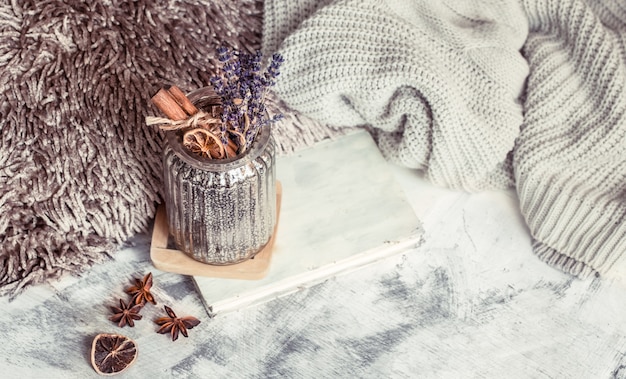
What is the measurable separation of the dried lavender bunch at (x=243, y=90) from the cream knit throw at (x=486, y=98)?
0.63ft

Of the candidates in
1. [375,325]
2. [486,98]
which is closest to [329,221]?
[375,325]

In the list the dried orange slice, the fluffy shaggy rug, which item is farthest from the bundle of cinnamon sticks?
the fluffy shaggy rug

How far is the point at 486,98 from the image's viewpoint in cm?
87

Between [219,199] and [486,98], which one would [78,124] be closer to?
[219,199]

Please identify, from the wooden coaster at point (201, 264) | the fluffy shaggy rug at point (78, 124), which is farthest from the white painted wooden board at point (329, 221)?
the fluffy shaggy rug at point (78, 124)

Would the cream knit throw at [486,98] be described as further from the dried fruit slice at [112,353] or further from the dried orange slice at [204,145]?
the dried fruit slice at [112,353]

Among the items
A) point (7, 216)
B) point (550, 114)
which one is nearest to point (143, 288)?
point (7, 216)

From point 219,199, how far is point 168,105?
11 cm

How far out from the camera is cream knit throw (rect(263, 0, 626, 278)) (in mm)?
840

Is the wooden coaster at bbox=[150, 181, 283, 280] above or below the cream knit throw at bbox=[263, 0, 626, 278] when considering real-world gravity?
below

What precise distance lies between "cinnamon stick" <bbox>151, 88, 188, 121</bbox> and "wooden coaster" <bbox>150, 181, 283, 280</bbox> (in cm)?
19

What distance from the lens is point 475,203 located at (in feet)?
3.00

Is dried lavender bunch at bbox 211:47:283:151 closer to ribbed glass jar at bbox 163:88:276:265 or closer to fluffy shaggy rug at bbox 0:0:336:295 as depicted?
ribbed glass jar at bbox 163:88:276:265

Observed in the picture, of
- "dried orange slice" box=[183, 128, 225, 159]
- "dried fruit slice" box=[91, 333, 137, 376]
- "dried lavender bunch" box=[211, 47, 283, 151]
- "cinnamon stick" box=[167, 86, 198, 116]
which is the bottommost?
"dried fruit slice" box=[91, 333, 137, 376]
